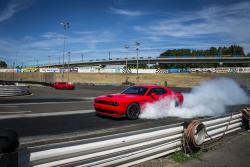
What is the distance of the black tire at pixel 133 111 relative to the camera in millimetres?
10923

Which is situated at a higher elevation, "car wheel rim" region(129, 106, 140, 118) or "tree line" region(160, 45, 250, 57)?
"tree line" region(160, 45, 250, 57)

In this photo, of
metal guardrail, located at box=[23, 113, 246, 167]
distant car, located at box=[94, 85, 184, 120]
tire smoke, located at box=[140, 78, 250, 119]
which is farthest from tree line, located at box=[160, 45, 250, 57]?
metal guardrail, located at box=[23, 113, 246, 167]

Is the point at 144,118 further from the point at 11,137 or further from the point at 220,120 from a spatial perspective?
the point at 11,137

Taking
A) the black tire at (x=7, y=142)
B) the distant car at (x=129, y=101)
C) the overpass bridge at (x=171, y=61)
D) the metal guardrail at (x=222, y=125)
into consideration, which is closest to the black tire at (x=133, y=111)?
the distant car at (x=129, y=101)

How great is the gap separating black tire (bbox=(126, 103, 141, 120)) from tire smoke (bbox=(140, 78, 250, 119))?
0.32 m

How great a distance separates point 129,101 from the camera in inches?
430

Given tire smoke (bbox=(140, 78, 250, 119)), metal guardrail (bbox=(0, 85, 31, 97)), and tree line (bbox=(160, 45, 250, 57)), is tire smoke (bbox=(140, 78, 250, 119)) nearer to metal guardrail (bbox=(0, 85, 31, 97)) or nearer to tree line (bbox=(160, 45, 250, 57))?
metal guardrail (bbox=(0, 85, 31, 97))

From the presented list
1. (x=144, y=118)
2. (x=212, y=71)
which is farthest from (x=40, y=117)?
(x=212, y=71)

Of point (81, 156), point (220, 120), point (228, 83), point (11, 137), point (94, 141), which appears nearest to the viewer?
point (11, 137)

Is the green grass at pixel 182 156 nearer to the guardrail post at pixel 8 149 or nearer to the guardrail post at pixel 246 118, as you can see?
the guardrail post at pixel 8 149

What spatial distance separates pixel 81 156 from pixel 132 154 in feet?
3.80

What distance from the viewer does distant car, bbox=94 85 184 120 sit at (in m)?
10.8

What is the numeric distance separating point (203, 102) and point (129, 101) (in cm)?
513

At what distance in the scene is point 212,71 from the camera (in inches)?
3834
